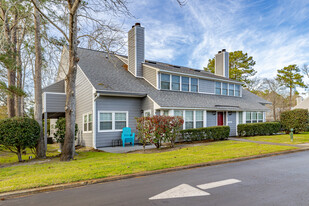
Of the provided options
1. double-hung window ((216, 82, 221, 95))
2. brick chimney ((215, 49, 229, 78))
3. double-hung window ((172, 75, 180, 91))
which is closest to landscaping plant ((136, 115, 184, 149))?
double-hung window ((172, 75, 180, 91))

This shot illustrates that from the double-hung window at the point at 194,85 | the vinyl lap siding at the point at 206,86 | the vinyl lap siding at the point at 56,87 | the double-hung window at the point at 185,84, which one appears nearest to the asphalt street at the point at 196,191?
the double-hung window at the point at 185,84

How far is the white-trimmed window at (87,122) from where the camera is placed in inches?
510

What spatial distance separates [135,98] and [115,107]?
165cm

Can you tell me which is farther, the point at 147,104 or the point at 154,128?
the point at 147,104

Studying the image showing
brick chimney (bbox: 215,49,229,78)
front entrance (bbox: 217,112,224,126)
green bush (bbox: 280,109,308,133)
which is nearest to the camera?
front entrance (bbox: 217,112,224,126)

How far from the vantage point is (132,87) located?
44.1 ft

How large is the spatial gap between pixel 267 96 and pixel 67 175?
41.0 m

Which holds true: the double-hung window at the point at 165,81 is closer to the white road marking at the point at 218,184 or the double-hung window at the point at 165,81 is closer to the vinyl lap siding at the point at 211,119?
the vinyl lap siding at the point at 211,119

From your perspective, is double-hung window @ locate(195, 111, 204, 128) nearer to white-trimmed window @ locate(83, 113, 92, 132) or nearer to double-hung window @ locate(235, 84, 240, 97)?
double-hung window @ locate(235, 84, 240, 97)

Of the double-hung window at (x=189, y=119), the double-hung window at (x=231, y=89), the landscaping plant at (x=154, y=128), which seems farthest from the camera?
the double-hung window at (x=231, y=89)

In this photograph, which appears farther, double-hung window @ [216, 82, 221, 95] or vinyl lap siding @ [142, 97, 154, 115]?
double-hung window @ [216, 82, 221, 95]

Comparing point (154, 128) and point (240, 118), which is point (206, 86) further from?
point (154, 128)

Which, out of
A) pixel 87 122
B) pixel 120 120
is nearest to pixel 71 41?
pixel 120 120

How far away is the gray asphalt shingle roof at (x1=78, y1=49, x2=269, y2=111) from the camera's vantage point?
1283 cm
